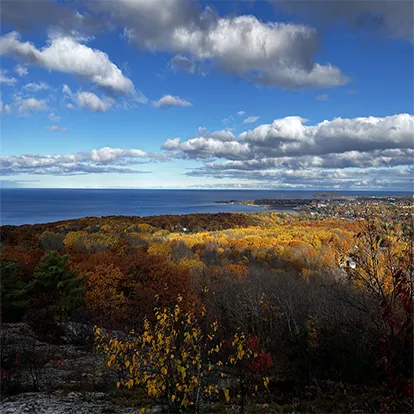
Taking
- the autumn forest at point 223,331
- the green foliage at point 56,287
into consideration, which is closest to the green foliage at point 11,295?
the autumn forest at point 223,331

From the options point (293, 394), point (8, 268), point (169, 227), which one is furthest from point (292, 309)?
point (169, 227)

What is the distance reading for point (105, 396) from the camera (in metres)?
9.05

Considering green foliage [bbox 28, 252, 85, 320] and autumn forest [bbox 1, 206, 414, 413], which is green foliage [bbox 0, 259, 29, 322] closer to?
autumn forest [bbox 1, 206, 414, 413]

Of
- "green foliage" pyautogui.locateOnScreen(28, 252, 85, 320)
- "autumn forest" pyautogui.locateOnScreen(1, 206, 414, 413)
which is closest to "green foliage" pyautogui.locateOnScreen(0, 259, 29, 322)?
"autumn forest" pyautogui.locateOnScreen(1, 206, 414, 413)

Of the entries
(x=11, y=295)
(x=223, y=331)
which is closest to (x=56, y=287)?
(x=11, y=295)

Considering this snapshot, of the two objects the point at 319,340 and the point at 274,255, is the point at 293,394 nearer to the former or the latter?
the point at 319,340

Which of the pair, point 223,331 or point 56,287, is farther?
point 56,287

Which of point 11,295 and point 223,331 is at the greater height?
point 11,295

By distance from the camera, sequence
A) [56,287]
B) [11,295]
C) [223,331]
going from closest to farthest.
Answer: [223,331]
[11,295]
[56,287]

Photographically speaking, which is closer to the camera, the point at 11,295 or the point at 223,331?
the point at 223,331

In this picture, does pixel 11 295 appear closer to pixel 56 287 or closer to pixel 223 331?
pixel 56 287

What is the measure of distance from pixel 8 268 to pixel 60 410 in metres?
13.5

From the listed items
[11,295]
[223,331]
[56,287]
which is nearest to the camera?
[223,331]

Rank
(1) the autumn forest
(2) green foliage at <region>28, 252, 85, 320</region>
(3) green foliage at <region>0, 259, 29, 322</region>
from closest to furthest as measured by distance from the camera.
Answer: (1) the autumn forest, (3) green foliage at <region>0, 259, 29, 322</region>, (2) green foliage at <region>28, 252, 85, 320</region>
